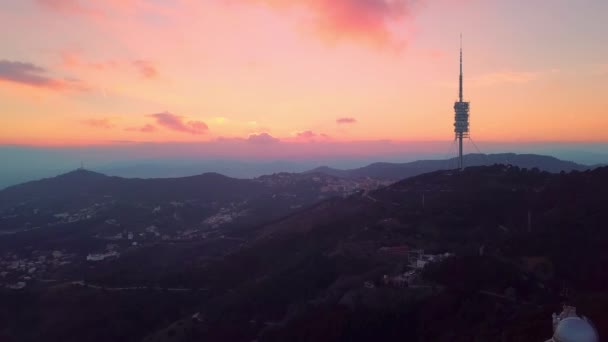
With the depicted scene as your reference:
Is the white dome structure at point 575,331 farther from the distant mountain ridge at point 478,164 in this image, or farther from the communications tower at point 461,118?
the distant mountain ridge at point 478,164

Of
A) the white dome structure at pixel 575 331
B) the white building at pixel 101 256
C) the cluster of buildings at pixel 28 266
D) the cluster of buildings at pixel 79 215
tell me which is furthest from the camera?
the cluster of buildings at pixel 79 215

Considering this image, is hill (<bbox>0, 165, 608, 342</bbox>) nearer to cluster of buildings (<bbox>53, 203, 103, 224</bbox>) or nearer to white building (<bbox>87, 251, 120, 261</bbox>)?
white building (<bbox>87, 251, 120, 261</bbox>)

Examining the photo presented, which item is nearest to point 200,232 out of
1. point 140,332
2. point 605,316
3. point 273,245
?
point 273,245

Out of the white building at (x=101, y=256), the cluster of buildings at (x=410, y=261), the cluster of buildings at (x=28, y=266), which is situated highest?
the cluster of buildings at (x=410, y=261)

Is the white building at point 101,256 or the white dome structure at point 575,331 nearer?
the white dome structure at point 575,331

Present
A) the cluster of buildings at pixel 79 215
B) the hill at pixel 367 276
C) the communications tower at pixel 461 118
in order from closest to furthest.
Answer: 1. the hill at pixel 367 276
2. the communications tower at pixel 461 118
3. the cluster of buildings at pixel 79 215

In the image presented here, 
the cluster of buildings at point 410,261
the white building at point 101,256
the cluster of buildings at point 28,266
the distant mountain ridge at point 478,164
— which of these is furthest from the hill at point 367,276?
the distant mountain ridge at point 478,164

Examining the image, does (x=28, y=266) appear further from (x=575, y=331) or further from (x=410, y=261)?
(x=575, y=331)

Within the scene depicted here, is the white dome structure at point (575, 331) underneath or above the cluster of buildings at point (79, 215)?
above

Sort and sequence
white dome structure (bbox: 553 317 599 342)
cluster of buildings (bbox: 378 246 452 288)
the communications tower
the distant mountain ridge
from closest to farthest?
white dome structure (bbox: 553 317 599 342)
cluster of buildings (bbox: 378 246 452 288)
the communications tower
the distant mountain ridge

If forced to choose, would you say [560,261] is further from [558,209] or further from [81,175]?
[81,175]

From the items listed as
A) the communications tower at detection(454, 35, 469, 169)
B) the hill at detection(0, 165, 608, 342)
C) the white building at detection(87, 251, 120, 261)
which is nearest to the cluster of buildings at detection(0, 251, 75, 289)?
the hill at detection(0, 165, 608, 342)

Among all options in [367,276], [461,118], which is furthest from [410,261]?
[461,118]
